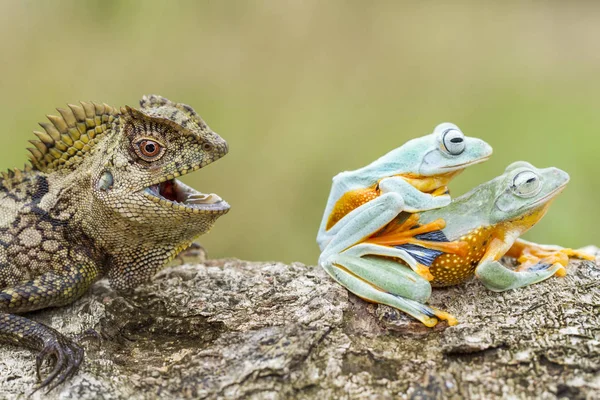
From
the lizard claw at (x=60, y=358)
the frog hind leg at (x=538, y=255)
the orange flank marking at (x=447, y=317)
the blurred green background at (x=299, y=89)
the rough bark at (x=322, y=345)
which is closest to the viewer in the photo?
the rough bark at (x=322, y=345)

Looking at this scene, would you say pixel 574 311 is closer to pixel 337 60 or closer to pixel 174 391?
pixel 174 391

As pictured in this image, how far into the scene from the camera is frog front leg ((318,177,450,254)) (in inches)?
138

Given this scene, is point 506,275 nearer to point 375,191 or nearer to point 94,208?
point 375,191

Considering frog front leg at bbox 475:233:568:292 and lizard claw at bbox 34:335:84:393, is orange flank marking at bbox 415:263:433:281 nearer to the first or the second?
frog front leg at bbox 475:233:568:292

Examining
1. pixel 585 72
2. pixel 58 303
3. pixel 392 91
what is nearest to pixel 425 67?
pixel 392 91

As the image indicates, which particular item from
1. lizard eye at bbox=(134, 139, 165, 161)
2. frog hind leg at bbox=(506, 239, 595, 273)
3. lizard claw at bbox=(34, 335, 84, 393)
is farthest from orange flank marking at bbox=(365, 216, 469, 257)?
lizard claw at bbox=(34, 335, 84, 393)

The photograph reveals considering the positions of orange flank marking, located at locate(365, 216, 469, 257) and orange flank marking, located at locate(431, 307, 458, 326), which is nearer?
orange flank marking, located at locate(431, 307, 458, 326)

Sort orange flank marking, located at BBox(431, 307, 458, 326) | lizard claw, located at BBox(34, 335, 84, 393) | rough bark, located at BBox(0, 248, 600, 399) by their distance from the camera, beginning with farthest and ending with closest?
orange flank marking, located at BBox(431, 307, 458, 326) → lizard claw, located at BBox(34, 335, 84, 393) → rough bark, located at BBox(0, 248, 600, 399)

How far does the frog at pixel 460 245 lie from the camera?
3.48 meters

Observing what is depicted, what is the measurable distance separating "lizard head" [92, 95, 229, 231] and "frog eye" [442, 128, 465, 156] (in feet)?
4.22

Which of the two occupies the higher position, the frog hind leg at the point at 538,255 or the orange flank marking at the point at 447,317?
the frog hind leg at the point at 538,255

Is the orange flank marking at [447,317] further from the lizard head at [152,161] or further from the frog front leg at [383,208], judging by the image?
the lizard head at [152,161]

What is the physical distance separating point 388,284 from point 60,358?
183 centimetres

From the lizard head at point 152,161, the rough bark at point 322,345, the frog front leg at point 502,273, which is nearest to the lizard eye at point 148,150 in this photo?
the lizard head at point 152,161
